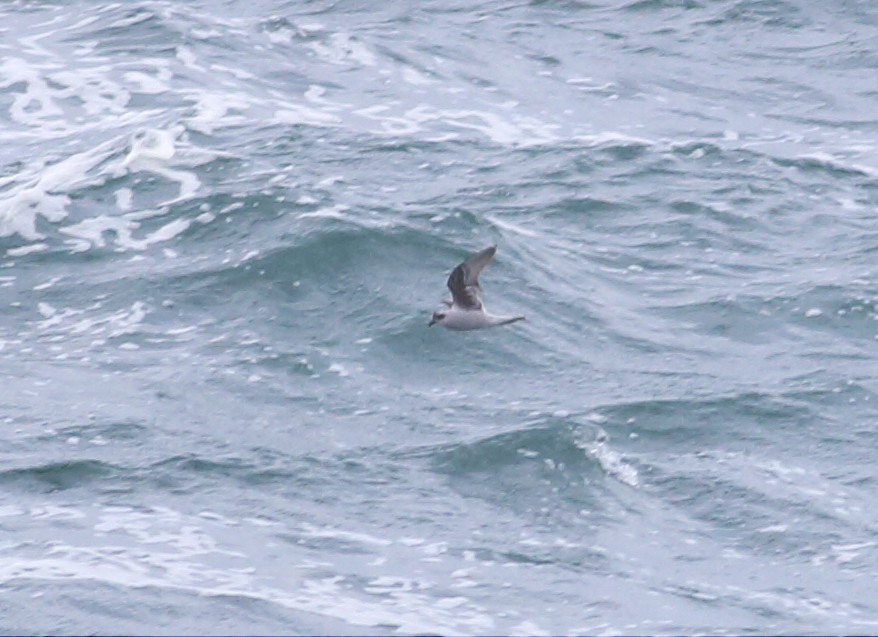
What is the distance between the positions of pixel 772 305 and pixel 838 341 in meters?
0.87

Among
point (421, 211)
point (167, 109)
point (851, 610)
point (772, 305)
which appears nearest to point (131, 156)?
point (167, 109)

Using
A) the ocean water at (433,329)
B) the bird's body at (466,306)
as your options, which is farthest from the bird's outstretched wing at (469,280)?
the ocean water at (433,329)

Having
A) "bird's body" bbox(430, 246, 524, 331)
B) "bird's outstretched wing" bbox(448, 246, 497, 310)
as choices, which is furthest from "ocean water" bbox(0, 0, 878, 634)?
"bird's outstretched wing" bbox(448, 246, 497, 310)

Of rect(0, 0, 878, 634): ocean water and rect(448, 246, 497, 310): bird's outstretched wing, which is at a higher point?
rect(448, 246, 497, 310): bird's outstretched wing

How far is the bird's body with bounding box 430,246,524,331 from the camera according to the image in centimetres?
1413

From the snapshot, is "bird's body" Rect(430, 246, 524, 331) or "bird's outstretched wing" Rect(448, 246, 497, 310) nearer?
"bird's outstretched wing" Rect(448, 246, 497, 310)

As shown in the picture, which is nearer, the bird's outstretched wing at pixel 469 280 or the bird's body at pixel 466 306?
the bird's outstretched wing at pixel 469 280

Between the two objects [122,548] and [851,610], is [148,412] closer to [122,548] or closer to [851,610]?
[122,548]

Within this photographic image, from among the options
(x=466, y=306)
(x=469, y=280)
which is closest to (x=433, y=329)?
(x=466, y=306)

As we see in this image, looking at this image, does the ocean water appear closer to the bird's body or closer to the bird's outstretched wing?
the bird's body

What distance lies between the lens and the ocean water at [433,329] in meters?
14.2

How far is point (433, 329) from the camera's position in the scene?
18.6 meters

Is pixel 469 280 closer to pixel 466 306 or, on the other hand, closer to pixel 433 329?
pixel 466 306

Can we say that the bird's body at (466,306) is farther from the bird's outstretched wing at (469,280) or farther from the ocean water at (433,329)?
the ocean water at (433,329)
